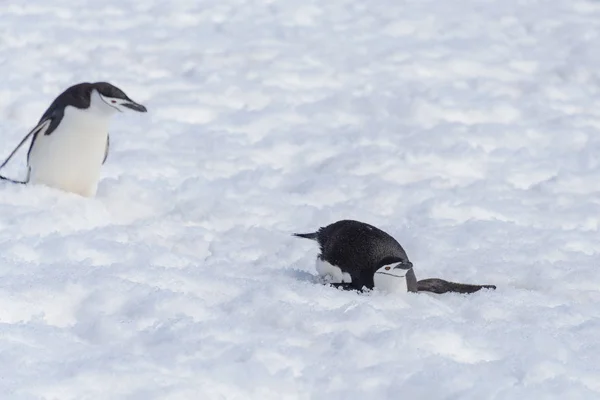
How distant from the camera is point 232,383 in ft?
7.89

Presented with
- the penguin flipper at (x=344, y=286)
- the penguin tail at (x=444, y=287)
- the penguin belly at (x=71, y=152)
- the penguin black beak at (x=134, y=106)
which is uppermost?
the penguin black beak at (x=134, y=106)

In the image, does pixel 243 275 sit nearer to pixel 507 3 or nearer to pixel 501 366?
pixel 501 366

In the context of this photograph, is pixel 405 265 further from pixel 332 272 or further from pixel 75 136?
pixel 75 136

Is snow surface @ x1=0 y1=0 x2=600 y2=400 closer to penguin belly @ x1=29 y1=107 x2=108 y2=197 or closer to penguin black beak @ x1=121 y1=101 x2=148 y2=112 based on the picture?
penguin belly @ x1=29 y1=107 x2=108 y2=197

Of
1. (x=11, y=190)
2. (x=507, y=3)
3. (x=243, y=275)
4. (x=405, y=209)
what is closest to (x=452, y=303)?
(x=243, y=275)

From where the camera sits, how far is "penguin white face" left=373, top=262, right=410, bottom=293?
316 centimetres

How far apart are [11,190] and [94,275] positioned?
109 centimetres

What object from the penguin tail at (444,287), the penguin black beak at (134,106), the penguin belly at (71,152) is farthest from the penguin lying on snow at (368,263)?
the penguin belly at (71,152)

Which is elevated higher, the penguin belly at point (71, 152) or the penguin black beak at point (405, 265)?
the penguin belly at point (71, 152)

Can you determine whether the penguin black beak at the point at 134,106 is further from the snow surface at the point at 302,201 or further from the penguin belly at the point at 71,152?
the snow surface at the point at 302,201

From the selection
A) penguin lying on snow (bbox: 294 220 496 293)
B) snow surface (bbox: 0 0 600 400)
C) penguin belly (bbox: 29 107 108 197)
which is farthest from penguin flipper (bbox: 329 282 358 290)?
penguin belly (bbox: 29 107 108 197)

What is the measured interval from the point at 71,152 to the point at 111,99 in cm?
31

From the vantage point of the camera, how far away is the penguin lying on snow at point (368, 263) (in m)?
3.18

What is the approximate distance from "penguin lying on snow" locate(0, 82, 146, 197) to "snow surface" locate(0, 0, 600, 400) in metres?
0.11
